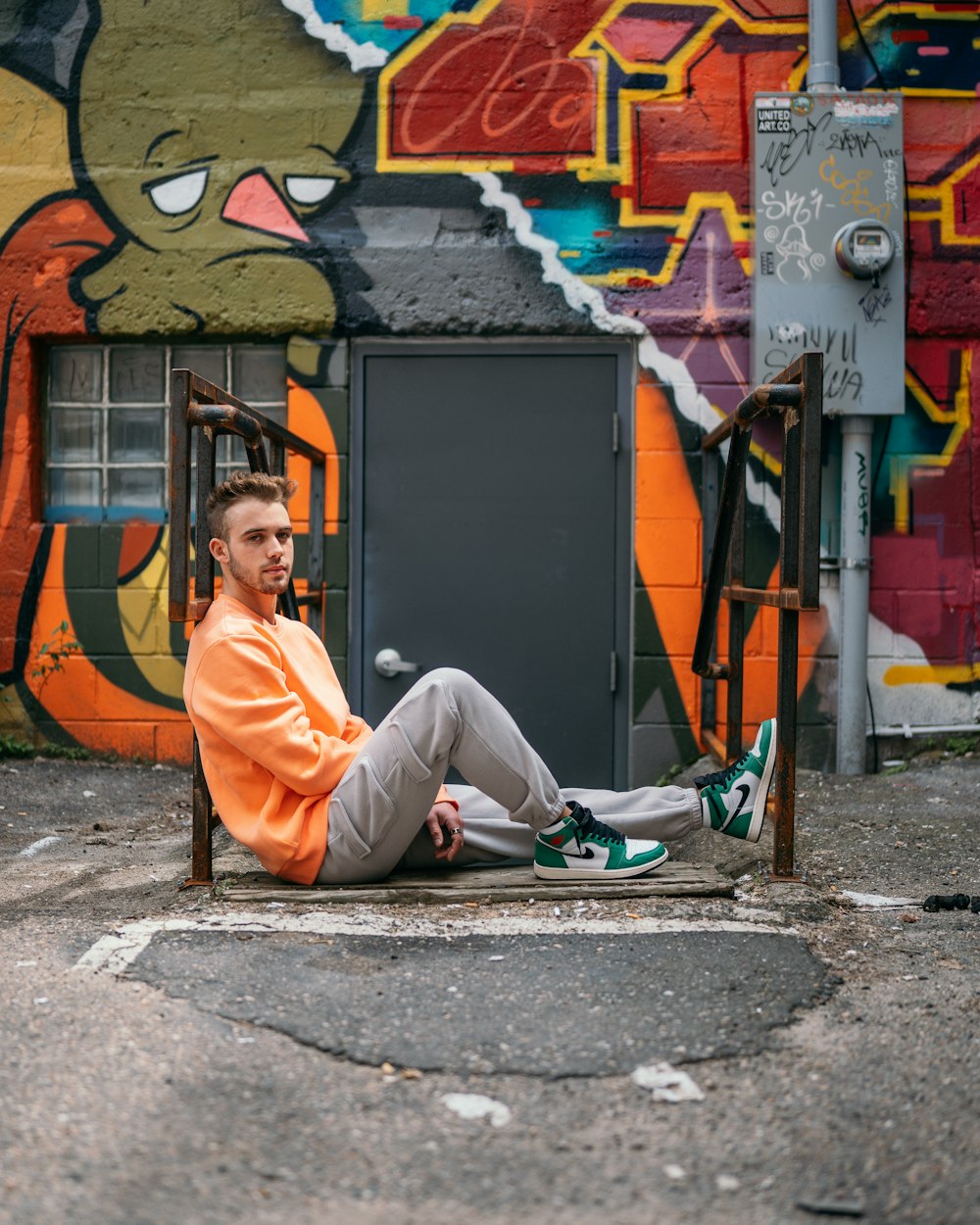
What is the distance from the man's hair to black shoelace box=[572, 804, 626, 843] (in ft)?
3.88

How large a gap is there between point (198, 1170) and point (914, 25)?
5.37 meters

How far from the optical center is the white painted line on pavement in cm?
281

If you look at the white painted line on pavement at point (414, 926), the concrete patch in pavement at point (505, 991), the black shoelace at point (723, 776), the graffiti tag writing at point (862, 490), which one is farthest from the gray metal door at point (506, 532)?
the concrete patch in pavement at point (505, 991)

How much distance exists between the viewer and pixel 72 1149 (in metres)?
1.80

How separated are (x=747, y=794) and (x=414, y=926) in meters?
1.04

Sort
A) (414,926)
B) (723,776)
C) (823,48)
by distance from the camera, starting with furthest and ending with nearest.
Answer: (823,48)
(723,776)
(414,926)

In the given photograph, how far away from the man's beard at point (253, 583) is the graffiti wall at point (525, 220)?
80.4 inches

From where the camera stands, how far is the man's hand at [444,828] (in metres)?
3.26

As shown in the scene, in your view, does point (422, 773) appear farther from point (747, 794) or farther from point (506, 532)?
point (506, 532)

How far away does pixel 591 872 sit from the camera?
3195mm

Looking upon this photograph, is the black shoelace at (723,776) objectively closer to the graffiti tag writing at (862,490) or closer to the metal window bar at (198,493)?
the metal window bar at (198,493)

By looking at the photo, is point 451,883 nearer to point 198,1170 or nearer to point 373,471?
point 198,1170

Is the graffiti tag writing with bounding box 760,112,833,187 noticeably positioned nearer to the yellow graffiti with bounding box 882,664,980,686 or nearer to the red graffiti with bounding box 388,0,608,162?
the red graffiti with bounding box 388,0,608,162

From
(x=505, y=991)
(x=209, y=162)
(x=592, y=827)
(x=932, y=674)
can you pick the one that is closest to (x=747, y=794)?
(x=592, y=827)
